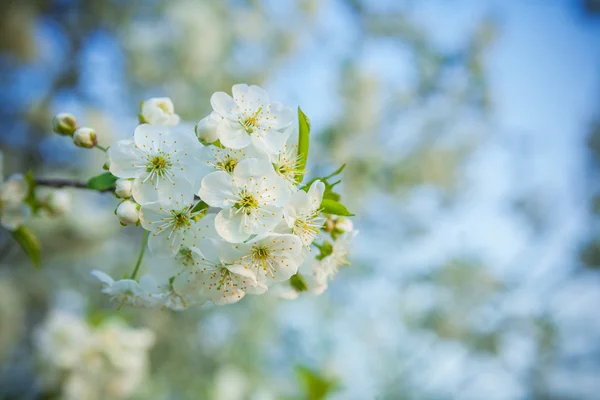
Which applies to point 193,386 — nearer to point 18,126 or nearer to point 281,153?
point 18,126

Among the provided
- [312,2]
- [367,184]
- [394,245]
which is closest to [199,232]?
[367,184]

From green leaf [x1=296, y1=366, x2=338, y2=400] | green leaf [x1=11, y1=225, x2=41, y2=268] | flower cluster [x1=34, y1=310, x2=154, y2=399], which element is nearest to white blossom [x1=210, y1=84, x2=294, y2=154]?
green leaf [x1=11, y1=225, x2=41, y2=268]

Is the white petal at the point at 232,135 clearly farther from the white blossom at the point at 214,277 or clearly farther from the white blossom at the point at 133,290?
the white blossom at the point at 133,290

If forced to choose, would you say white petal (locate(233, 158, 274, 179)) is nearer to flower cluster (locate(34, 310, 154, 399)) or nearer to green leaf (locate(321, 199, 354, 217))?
green leaf (locate(321, 199, 354, 217))

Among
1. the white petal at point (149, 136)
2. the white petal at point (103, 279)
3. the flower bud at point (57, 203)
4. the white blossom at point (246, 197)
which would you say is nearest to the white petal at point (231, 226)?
the white blossom at point (246, 197)

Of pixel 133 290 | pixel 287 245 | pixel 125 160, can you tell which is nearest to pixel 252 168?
pixel 287 245

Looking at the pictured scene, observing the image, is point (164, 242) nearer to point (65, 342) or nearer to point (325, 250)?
point (325, 250)
